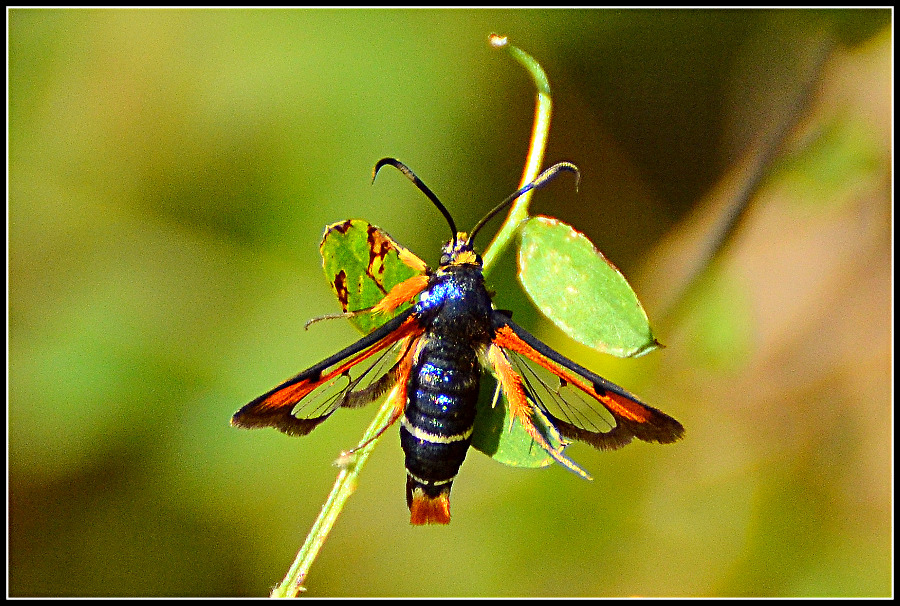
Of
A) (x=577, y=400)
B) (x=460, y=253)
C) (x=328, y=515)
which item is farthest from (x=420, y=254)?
(x=328, y=515)

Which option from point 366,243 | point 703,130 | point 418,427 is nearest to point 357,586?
point 418,427

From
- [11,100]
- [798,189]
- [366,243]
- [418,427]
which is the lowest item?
[798,189]

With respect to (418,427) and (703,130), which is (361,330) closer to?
(418,427)

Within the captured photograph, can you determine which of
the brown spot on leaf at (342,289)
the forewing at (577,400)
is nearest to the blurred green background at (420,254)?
the forewing at (577,400)

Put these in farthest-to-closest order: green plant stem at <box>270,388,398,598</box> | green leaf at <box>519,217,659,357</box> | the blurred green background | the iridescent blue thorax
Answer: the blurred green background
the iridescent blue thorax
green plant stem at <box>270,388,398,598</box>
green leaf at <box>519,217,659,357</box>

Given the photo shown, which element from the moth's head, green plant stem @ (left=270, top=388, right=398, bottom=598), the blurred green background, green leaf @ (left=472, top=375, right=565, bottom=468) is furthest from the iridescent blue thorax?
the blurred green background

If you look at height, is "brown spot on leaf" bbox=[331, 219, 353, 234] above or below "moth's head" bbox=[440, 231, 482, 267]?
above

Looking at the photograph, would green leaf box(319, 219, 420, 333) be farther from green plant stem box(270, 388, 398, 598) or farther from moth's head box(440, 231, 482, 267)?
green plant stem box(270, 388, 398, 598)
